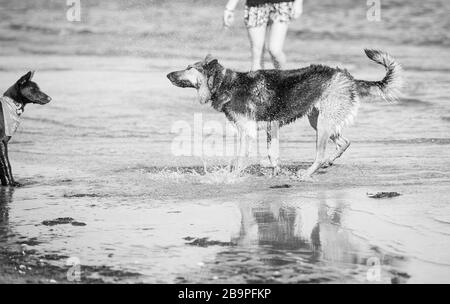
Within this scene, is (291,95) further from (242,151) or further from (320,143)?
Answer: (242,151)

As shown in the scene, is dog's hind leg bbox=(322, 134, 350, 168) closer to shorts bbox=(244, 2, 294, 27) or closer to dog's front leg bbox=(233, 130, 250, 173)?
dog's front leg bbox=(233, 130, 250, 173)

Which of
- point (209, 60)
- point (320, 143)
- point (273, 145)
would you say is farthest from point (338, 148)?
point (209, 60)

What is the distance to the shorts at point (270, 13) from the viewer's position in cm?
940

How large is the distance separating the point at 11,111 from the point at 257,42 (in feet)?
9.04

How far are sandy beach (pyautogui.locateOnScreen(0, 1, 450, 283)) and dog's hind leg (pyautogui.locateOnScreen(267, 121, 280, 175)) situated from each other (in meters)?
0.15

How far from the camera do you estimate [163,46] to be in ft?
60.0

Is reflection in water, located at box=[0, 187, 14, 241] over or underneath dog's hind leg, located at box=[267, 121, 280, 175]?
underneath

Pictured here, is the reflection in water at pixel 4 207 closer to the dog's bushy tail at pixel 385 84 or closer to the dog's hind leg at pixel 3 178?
the dog's hind leg at pixel 3 178

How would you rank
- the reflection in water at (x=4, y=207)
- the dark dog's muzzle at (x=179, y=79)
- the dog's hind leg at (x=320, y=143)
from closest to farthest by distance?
the reflection in water at (x=4, y=207) → the dog's hind leg at (x=320, y=143) → the dark dog's muzzle at (x=179, y=79)

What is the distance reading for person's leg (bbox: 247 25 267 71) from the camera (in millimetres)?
9469

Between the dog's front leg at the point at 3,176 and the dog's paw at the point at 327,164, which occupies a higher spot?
the dog's paw at the point at 327,164

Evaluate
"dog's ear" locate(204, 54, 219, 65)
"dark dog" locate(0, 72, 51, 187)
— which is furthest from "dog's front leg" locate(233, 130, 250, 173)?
"dark dog" locate(0, 72, 51, 187)

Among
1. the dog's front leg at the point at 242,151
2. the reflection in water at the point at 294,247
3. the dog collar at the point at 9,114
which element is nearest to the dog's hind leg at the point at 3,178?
the dog collar at the point at 9,114

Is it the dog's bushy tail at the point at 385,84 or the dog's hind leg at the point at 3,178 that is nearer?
the dog's hind leg at the point at 3,178
